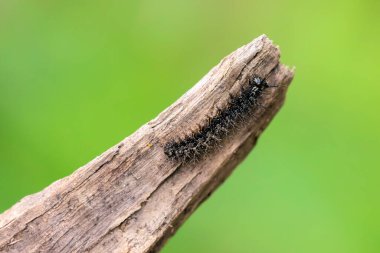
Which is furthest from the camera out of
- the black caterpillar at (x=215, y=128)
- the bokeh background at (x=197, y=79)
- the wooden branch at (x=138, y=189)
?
the bokeh background at (x=197, y=79)

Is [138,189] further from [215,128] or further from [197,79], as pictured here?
[197,79]

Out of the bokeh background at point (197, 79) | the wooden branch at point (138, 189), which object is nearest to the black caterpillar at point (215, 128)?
the wooden branch at point (138, 189)

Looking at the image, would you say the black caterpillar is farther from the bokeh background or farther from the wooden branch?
→ the bokeh background

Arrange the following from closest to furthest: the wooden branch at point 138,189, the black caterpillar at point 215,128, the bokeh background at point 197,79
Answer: the wooden branch at point 138,189 → the black caterpillar at point 215,128 → the bokeh background at point 197,79

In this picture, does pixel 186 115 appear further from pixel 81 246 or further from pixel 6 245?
pixel 6 245

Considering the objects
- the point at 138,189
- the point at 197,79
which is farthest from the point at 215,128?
the point at 197,79

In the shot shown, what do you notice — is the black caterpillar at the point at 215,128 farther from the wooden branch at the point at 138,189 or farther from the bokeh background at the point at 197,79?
the bokeh background at the point at 197,79

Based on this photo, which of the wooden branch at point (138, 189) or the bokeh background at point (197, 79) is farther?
the bokeh background at point (197, 79)
